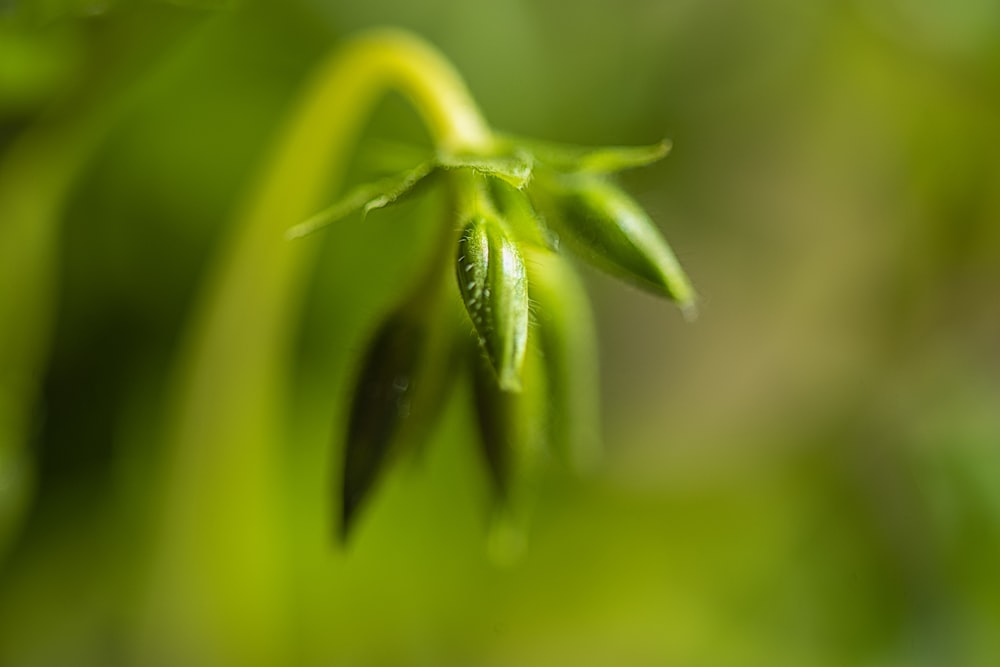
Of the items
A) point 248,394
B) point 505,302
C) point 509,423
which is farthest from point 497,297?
point 248,394

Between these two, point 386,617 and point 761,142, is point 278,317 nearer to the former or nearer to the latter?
point 386,617

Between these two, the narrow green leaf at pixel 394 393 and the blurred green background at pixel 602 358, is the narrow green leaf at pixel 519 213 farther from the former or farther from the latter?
the blurred green background at pixel 602 358

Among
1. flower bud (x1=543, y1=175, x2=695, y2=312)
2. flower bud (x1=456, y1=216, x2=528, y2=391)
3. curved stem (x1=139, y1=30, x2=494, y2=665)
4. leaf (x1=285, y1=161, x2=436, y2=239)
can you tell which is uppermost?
curved stem (x1=139, y1=30, x2=494, y2=665)

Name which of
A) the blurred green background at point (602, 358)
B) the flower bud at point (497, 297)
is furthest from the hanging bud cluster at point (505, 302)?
the blurred green background at point (602, 358)

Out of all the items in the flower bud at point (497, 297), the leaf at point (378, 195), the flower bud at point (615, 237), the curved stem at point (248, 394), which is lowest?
the flower bud at point (497, 297)

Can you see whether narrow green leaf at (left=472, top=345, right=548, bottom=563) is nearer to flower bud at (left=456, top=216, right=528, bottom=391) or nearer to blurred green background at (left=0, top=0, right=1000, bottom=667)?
flower bud at (left=456, top=216, right=528, bottom=391)

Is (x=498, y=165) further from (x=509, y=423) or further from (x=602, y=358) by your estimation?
(x=602, y=358)

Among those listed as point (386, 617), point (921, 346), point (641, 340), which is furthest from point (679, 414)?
point (386, 617)

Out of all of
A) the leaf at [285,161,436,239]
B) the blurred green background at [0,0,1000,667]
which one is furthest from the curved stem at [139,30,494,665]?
the leaf at [285,161,436,239]
